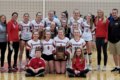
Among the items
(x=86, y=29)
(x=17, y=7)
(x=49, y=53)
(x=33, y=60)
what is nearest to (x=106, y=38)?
(x=86, y=29)

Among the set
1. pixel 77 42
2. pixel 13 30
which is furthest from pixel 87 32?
pixel 13 30

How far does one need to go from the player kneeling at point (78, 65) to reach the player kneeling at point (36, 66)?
655 mm

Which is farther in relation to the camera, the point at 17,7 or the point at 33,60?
the point at 17,7

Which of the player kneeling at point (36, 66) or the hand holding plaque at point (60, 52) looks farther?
the hand holding plaque at point (60, 52)

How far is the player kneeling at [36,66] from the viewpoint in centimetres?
453

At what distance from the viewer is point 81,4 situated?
31.6 feet

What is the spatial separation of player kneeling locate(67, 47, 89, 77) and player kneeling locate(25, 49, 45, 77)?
2.15ft

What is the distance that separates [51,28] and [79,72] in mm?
1449

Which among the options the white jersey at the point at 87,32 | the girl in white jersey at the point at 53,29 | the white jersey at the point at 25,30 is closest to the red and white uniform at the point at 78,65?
the white jersey at the point at 87,32

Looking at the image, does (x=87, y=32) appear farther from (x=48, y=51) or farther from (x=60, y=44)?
(x=48, y=51)

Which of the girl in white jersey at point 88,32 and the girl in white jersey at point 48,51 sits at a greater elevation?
the girl in white jersey at point 88,32

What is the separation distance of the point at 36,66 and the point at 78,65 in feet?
3.36

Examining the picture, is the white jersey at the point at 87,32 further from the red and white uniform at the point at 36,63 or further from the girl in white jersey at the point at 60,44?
the red and white uniform at the point at 36,63

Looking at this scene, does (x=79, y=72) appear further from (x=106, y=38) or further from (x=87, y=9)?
(x=87, y=9)
